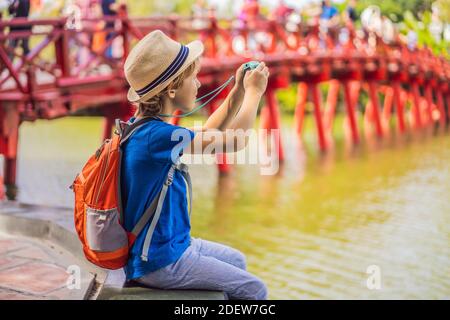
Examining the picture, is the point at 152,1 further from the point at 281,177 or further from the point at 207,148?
the point at 207,148

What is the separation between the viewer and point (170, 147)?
6.66 ft

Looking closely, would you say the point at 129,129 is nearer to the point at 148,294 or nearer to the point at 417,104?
the point at 148,294

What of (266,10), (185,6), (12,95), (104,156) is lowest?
(104,156)

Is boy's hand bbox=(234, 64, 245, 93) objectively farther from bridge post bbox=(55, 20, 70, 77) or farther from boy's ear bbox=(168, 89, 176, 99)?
bridge post bbox=(55, 20, 70, 77)

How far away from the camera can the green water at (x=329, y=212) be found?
4727 millimetres

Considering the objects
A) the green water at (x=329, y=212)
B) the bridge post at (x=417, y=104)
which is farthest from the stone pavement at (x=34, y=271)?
the bridge post at (x=417, y=104)

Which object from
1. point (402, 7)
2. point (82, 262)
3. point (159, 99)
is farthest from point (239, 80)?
point (402, 7)

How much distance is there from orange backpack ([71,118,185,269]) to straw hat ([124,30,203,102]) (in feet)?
0.32

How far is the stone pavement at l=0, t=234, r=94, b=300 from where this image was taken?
2.39 meters

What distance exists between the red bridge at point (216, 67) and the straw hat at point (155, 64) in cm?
360

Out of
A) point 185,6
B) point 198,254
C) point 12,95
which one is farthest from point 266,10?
point 198,254

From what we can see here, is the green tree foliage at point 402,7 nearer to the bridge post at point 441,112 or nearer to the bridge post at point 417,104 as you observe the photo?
the bridge post at point 441,112
